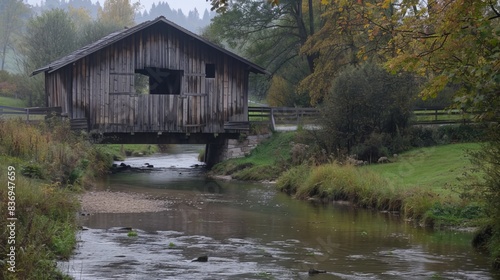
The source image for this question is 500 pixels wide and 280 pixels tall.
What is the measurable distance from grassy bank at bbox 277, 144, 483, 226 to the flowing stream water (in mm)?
708

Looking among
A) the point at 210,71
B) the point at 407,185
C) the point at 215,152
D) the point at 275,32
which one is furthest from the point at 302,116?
the point at 407,185

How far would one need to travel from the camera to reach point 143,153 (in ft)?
179

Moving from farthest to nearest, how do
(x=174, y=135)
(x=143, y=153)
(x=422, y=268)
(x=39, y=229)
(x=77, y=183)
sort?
(x=143, y=153), (x=174, y=135), (x=77, y=183), (x=422, y=268), (x=39, y=229)

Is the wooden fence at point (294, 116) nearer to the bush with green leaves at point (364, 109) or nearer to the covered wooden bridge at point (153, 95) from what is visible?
the covered wooden bridge at point (153, 95)

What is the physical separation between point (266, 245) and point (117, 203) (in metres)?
8.03

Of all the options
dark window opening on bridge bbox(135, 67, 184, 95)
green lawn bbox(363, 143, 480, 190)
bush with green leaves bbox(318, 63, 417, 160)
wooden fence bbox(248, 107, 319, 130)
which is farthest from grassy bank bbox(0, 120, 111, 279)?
wooden fence bbox(248, 107, 319, 130)

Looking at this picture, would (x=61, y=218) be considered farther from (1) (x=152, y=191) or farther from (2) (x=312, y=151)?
(2) (x=312, y=151)

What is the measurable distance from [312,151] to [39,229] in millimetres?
21465

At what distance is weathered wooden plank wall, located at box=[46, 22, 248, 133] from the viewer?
36.3 meters

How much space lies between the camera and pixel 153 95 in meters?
→ 37.4

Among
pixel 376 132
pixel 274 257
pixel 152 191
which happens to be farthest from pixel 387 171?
pixel 274 257

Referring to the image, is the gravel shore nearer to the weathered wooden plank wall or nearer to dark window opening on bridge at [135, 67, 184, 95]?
the weathered wooden plank wall

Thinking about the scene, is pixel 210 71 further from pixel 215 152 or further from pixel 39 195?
pixel 39 195

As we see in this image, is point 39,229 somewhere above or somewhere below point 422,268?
above
